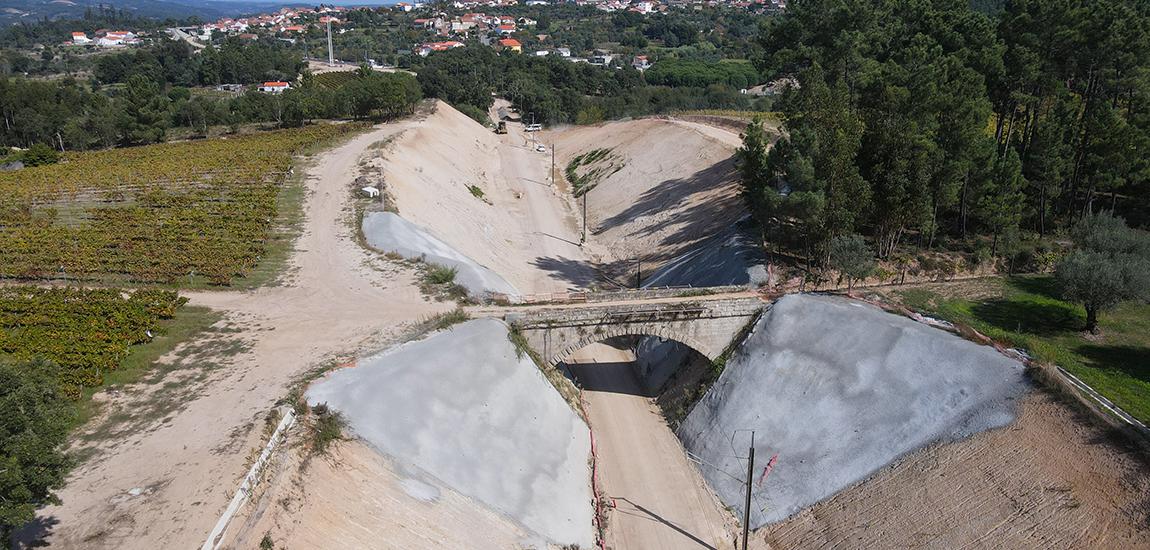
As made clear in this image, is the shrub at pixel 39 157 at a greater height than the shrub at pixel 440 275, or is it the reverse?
A: the shrub at pixel 39 157

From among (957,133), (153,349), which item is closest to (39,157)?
(153,349)

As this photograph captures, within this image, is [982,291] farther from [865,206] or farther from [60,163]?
[60,163]

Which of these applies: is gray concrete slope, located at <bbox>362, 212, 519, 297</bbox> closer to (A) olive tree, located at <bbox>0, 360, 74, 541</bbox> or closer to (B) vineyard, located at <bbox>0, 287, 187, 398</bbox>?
(B) vineyard, located at <bbox>0, 287, 187, 398</bbox>

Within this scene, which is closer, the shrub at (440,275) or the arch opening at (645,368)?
the arch opening at (645,368)

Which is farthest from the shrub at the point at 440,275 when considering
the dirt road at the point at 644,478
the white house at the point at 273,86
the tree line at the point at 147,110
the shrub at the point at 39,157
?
the white house at the point at 273,86

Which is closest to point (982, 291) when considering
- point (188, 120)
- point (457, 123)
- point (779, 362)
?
point (779, 362)

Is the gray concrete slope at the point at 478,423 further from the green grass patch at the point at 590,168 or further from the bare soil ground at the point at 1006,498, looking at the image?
the green grass patch at the point at 590,168

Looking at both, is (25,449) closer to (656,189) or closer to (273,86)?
(656,189)
